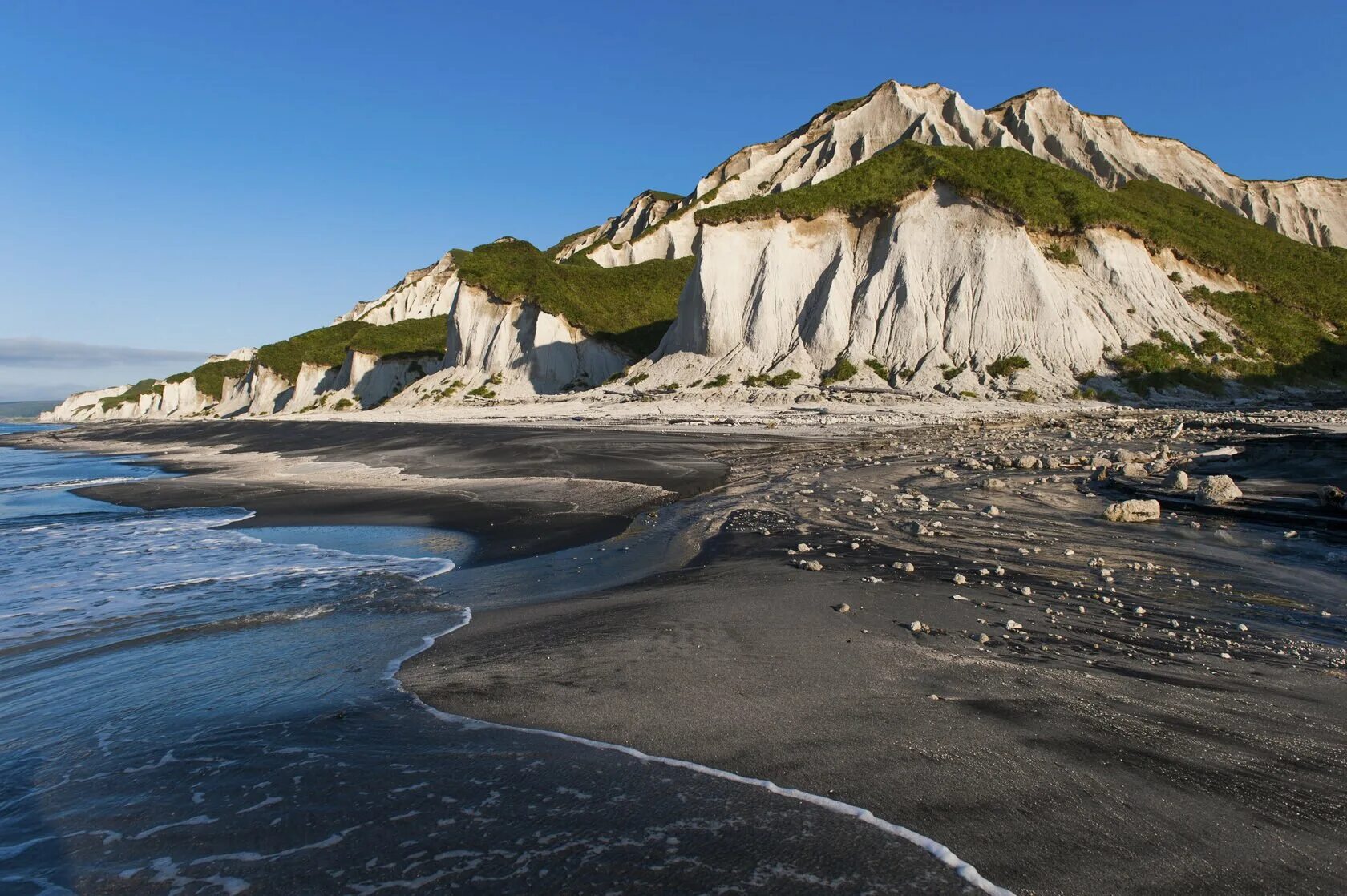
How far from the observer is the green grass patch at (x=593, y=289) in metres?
55.7

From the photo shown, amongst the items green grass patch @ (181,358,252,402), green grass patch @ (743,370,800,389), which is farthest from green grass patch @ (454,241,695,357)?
green grass patch @ (181,358,252,402)

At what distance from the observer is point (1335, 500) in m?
8.86

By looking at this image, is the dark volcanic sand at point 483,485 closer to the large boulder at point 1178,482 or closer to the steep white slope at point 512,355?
the large boulder at point 1178,482

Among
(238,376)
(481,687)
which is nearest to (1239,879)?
(481,687)

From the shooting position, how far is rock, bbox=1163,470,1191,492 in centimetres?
1066

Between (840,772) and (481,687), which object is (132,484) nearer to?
(481,687)

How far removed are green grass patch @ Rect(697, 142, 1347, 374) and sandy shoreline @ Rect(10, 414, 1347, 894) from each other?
3068 cm

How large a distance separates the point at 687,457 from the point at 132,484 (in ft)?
50.4

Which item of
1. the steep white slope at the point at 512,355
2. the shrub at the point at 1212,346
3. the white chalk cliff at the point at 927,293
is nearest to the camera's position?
the shrub at the point at 1212,346

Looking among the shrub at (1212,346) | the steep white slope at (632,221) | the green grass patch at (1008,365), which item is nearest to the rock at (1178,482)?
the green grass patch at (1008,365)

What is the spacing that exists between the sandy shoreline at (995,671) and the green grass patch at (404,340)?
6421 cm

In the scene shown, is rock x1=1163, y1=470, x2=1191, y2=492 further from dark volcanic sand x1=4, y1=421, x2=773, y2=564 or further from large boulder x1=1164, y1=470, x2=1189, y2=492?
dark volcanic sand x1=4, y1=421, x2=773, y2=564

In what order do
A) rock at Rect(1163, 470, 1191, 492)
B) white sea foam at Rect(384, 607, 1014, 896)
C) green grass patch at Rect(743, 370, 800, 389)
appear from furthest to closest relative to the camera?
Answer: green grass patch at Rect(743, 370, 800, 389) → rock at Rect(1163, 470, 1191, 492) → white sea foam at Rect(384, 607, 1014, 896)

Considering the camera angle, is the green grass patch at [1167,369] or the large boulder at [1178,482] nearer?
the large boulder at [1178,482]
